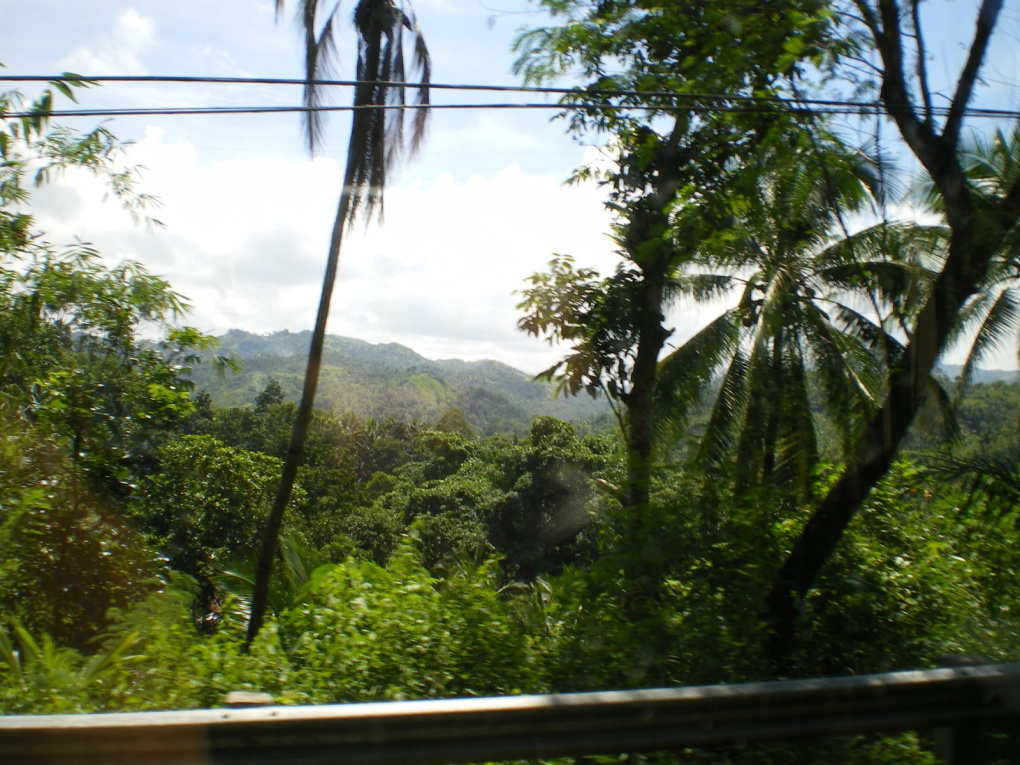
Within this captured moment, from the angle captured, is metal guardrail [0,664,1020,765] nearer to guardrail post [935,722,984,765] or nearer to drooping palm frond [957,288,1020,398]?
guardrail post [935,722,984,765]

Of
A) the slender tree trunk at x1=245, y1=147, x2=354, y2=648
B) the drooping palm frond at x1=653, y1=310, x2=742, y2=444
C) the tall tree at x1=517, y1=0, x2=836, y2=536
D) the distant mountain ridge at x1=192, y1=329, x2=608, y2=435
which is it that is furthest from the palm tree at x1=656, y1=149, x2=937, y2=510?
the distant mountain ridge at x1=192, y1=329, x2=608, y2=435

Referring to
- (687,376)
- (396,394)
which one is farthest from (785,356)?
(396,394)

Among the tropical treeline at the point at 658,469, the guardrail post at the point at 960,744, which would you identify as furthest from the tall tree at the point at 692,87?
the guardrail post at the point at 960,744

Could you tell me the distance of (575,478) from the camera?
80.5 feet

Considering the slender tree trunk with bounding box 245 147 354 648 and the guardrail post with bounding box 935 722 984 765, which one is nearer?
the guardrail post with bounding box 935 722 984 765

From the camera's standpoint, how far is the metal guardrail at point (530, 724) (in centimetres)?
210

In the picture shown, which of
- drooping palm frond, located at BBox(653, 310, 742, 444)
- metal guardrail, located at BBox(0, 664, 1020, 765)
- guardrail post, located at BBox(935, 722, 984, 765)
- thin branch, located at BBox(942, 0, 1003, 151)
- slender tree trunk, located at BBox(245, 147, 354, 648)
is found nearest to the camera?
metal guardrail, located at BBox(0, 664, 1020, 765)

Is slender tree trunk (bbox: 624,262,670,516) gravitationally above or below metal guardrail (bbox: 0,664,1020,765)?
above

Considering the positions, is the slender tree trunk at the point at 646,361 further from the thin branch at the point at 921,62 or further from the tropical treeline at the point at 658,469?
the thin branch at the point at 921,62

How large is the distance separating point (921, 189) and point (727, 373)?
18.1ft

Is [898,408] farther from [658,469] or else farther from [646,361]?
[646,361]

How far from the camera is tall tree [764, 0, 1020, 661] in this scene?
4.68m

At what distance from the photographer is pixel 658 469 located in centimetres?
530

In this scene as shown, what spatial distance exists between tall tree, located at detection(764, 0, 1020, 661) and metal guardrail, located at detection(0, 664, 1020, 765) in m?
1.74
